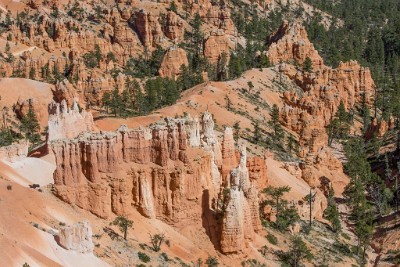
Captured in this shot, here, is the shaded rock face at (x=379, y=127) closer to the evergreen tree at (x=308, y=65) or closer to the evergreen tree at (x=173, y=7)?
the evergreen tree at (x=308, y=65)

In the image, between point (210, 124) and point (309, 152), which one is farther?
point (309, 152)

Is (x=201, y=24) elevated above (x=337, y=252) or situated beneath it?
elevated above

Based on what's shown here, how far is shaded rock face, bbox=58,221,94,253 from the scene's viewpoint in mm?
40719

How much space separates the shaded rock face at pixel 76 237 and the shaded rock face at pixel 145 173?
6.96 meters

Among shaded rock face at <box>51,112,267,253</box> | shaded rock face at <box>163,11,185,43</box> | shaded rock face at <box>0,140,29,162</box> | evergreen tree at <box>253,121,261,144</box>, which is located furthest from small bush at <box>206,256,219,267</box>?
shaded rock face at <box>163,11,185,43</box>

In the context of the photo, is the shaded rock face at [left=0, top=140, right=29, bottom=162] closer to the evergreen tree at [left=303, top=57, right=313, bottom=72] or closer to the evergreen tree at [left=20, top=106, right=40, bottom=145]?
the evergreen tree at [left=20, top=106, right=40, bottom=145]

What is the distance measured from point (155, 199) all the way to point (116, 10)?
390 feet

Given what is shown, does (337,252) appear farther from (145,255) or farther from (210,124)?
(145,255)

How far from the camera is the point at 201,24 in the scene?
558ft

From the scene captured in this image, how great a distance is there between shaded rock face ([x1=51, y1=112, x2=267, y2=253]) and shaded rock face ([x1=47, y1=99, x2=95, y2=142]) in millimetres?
17942

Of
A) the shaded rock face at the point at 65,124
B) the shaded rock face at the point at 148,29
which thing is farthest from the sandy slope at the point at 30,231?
the shaded rock face at the point at 148,29

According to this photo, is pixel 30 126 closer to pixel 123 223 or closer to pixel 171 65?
pixel 171 65

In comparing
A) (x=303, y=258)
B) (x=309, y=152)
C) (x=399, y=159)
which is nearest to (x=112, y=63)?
(x=309, y=152)

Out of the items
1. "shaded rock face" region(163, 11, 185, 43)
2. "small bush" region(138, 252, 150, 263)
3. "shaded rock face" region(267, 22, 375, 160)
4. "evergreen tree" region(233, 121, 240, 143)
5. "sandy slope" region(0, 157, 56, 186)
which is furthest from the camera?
"shaded rock face" region(163, 11, 185, 43)
